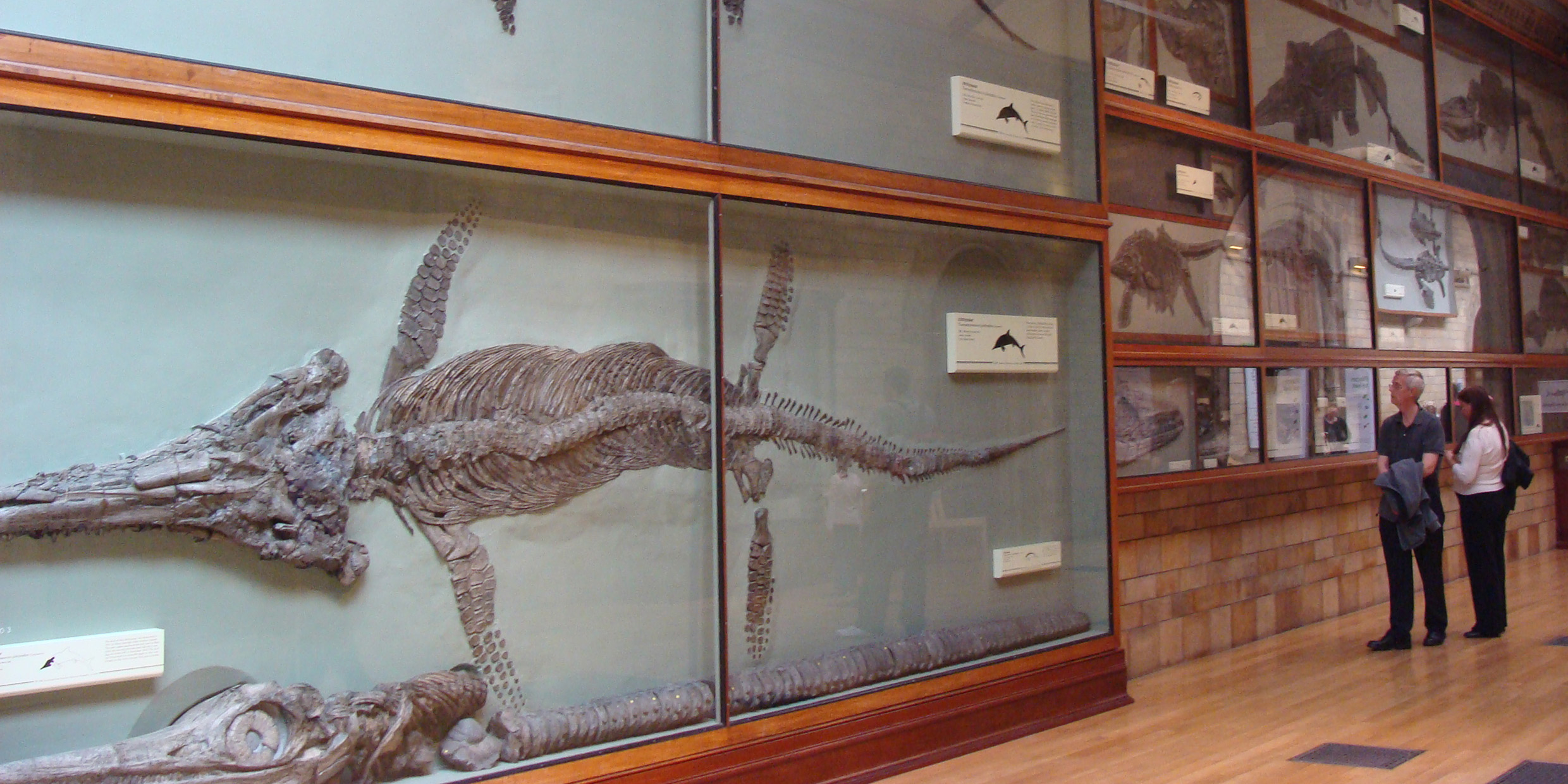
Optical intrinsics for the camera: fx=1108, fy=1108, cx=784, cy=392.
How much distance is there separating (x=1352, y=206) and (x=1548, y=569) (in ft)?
13.1

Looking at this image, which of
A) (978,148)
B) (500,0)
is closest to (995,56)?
(978,148)

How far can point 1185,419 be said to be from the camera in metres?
5.83

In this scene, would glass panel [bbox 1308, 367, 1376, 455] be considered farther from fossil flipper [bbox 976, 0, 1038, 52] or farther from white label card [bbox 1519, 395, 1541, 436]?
fossil flipper [bbox 976, 0, 1038, 52]

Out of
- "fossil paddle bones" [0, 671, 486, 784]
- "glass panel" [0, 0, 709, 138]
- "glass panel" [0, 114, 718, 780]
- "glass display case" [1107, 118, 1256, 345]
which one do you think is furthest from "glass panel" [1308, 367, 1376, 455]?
"fossil paddle bones" [0, 671, 486, 784]

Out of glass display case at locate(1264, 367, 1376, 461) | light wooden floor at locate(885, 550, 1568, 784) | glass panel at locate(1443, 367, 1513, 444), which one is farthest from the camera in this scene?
glass panel at locate(1443, 367, 1513, 444)

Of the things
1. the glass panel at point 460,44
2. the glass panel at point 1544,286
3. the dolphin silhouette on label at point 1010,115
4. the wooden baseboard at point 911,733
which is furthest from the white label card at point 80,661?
the glass panel at point 1544,286

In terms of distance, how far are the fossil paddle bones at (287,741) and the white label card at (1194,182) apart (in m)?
4.54

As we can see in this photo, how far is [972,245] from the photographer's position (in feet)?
15.6

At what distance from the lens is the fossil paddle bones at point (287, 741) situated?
2.68 meters

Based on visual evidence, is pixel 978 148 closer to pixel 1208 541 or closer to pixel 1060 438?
pixel 1060 438

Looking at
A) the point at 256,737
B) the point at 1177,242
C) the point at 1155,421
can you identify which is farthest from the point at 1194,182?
the point at 256,737

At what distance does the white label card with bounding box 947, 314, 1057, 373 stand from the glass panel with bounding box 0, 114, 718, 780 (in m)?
1.29

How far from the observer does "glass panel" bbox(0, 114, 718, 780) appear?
110 inches

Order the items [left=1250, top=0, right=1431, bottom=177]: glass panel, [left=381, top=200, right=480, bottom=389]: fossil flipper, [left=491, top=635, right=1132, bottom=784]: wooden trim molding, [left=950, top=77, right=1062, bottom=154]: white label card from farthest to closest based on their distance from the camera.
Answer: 1. [left=1250, top=0, right=1431, bottom=177]: glass panel
2. [left=950, top=77, right=1062, bottom=154]: white label card
3. [left=491, top=635, right=1132, bottom=784]: wooden trim molding
4. [left=381, top=200, right=480, bottom=389]: fossil flipper
